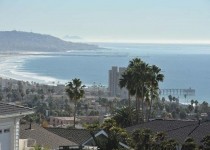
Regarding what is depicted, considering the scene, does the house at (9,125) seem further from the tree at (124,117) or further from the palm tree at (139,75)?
the tree at (124,117)

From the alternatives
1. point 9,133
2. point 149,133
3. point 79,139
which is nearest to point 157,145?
point 149,133

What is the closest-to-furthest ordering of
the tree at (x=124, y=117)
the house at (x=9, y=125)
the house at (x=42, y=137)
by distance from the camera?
the house at (x=9, y=125)
the house at (x=42, y=137)
the tree at (x=124, y=117)

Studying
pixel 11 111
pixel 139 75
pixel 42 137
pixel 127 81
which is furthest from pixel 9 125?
pixel 127 81

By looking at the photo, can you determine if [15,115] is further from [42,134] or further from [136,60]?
[136,60]

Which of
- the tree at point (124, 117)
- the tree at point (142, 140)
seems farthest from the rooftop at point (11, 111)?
the tree at point (124, 117)

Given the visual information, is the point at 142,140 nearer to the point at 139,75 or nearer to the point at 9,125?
the point at 9,125

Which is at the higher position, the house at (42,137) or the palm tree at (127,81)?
the palm tree at (127,81)
